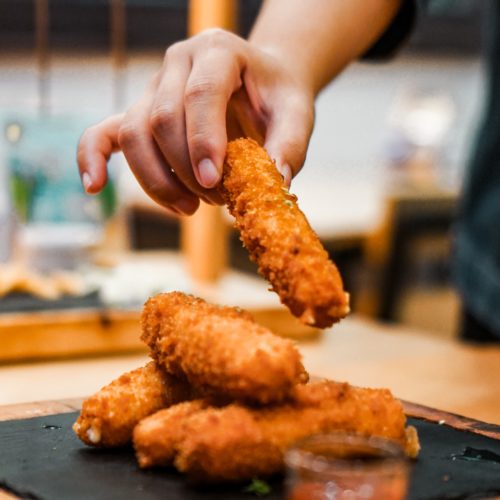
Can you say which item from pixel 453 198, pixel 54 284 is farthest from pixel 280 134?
pixel 453 198

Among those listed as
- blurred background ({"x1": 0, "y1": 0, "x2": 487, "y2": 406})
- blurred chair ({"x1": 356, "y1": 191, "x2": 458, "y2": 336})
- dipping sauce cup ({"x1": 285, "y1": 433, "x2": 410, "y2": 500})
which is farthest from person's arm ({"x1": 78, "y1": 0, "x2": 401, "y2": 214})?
blurred chair ({"x1": 356, "y1": 191, "x2": 458, "y2": 336})

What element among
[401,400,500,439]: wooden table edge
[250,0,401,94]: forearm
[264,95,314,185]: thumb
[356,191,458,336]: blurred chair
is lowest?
[356,191,458,336]: blurred chair

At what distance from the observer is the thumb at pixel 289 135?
5.28ft

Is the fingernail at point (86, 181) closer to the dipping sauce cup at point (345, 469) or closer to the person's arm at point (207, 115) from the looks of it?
the person's arm at point (207, 115)

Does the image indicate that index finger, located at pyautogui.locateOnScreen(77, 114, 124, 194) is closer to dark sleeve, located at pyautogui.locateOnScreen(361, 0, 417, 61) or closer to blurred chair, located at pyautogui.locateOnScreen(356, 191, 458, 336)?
dark sleeve, located at pyautogui.locateOnScreen(361, 0, 417, 61)

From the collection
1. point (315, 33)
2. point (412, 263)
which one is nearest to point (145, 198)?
point (412, 263)

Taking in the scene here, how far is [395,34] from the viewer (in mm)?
2299

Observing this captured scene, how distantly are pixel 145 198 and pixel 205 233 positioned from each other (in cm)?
207

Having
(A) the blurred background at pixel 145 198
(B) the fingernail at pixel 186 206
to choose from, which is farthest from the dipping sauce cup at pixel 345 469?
(A) the blurred background at pixel 145 198

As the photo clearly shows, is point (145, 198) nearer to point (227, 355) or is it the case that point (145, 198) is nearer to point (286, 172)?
point (286, 172)

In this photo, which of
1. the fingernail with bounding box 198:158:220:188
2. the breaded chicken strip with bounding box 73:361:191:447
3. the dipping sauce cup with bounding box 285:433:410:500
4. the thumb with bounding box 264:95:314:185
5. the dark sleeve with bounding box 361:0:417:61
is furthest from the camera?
the dark sleeve with bounding box 361:0:417:61

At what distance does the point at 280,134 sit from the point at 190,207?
20 centimetres

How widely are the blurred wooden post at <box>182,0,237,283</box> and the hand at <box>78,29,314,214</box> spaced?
1.18m

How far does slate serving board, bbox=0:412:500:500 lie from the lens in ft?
3.97
